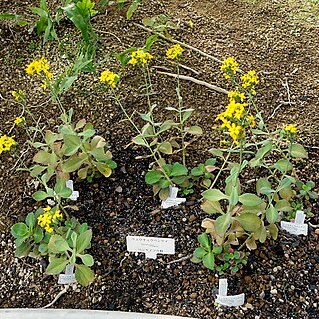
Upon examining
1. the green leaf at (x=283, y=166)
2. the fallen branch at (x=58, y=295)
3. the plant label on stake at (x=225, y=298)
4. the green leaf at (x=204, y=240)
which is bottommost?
the plant label on stake at (x=225, y=298)

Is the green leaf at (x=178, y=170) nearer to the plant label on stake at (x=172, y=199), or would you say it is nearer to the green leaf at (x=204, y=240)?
the plant label on stake at (x=172, y=199)

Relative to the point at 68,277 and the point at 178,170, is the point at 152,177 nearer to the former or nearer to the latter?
the point at 178,170

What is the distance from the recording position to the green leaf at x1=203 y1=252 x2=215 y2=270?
1315 millimetres

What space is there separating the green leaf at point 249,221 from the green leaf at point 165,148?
0.32 m

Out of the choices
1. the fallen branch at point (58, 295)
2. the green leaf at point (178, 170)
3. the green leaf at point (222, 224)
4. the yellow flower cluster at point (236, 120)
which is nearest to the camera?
the yellow flower cluster at point (236, 120)

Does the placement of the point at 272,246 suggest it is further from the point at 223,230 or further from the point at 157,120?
the point at 157,120

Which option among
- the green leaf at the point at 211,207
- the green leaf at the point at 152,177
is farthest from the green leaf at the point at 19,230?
the green leaf at the point at 211,207

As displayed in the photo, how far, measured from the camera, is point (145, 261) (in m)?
1.43

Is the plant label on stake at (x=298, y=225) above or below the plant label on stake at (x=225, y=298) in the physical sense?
above

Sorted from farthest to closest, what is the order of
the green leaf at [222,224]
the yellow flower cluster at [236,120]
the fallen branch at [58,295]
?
the fallen branch at [58,295]
the green leaf at [222,224]
the yellow flower cluster at [236,120]

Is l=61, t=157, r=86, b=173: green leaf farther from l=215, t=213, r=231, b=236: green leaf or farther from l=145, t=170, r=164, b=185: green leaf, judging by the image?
l=215, t=213, r=231, b=236: green leaf

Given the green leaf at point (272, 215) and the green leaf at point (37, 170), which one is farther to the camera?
the green leaf at point (37, 170)

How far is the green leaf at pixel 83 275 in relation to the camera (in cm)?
129

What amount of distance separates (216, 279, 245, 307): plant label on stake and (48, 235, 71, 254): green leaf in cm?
38
